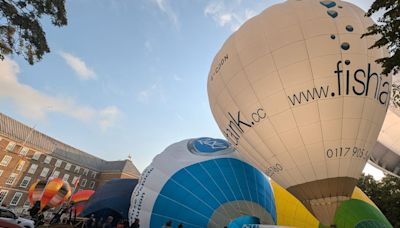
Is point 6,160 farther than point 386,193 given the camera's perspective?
Yes

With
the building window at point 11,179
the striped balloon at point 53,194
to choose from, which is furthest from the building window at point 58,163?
the striped balloon at point 53,194

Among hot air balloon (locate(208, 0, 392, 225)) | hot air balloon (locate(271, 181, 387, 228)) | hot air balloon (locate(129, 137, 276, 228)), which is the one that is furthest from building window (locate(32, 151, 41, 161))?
hot air balloon (locate(208, 0, 392, 225))

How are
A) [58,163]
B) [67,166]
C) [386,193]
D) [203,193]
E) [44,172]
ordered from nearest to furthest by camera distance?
[203,193] → [386,193] → [44,172] → [58,163] → [67,166]

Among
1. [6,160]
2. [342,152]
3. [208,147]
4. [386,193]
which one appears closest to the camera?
[342,152]

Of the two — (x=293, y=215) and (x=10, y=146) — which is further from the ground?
(x=10, y=146)

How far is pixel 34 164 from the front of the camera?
173 ft

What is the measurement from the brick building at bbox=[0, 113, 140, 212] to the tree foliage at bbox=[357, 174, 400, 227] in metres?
51.1

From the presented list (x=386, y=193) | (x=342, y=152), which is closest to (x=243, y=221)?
(x=342, y=152)

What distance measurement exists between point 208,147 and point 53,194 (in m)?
15.8

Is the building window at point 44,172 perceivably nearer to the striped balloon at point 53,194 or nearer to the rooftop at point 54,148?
the rooftop at point 54,148

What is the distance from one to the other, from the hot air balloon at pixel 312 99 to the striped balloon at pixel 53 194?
61.6 feet

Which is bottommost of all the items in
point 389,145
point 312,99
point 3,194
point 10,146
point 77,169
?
point 312,99

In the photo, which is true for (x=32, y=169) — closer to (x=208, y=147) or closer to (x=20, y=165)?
(x=20, y=165)

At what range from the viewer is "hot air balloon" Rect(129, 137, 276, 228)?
10.9 metres
